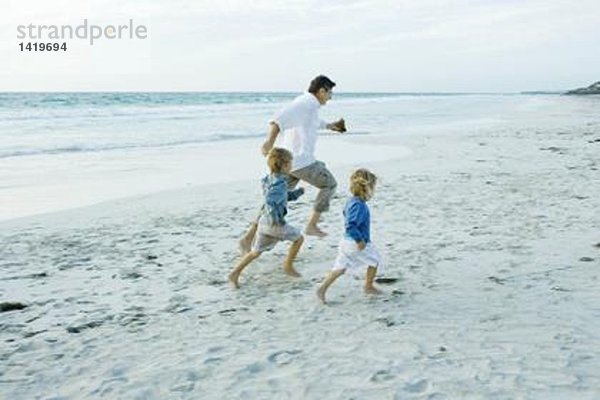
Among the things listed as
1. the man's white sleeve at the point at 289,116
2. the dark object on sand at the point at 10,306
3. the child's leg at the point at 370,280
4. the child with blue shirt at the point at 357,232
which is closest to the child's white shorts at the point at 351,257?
the child with blue shirt at the point at 357,232

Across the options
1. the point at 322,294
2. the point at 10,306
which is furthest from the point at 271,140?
the point at 10,306

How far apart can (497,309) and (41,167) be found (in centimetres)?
A: 1240

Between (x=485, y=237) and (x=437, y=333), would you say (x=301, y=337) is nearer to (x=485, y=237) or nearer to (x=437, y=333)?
(x=437, y=333)

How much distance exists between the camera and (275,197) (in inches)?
222

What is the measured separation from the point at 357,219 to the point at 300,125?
1585 mm

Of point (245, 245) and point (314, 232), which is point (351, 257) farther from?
point (314, 232)

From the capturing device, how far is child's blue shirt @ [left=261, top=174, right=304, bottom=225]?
221 inches

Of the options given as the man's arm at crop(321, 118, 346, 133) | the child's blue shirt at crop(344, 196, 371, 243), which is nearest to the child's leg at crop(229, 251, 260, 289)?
the child's blue shirt at crop(344, 196, 371, 243)

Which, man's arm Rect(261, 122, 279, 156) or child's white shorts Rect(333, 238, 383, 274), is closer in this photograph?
child's white shorts Rect(333, 238, 383, 274)

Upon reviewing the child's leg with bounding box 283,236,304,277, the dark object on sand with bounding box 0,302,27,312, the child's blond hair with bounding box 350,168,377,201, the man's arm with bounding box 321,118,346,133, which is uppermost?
the man's arm with bounding box 321,118,346,133

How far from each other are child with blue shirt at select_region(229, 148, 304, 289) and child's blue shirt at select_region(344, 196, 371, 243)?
0.70 m

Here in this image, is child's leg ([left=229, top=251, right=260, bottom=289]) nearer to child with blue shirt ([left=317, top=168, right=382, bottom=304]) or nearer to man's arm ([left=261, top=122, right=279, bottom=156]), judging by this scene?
child with blue shirt ([left=317, top=168, right=382, bottom=304])

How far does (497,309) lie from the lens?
195 inches

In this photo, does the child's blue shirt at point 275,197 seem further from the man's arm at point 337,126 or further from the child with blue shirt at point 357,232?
the man's arm at point 337,126
